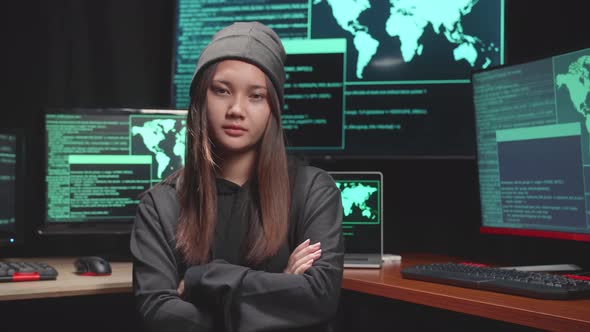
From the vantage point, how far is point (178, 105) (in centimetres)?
244

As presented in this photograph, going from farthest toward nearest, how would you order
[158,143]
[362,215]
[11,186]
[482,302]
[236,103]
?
[158,143] < [11,186] < [362,215] < [236,103] < [482,302]

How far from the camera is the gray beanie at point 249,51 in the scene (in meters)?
1.53

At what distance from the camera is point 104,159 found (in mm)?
2098

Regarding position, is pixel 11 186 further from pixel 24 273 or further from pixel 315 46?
pixel 315 46

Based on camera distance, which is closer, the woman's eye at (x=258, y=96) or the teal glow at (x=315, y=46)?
the woman's eye at (x=258, y=96)

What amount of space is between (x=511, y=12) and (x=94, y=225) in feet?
4.77

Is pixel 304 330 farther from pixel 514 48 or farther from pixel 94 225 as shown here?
pixel 514 48

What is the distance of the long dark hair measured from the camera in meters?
1.51

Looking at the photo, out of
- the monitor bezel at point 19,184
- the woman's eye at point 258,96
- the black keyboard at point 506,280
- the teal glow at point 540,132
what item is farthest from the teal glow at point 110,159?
the teal glow at point 540,132

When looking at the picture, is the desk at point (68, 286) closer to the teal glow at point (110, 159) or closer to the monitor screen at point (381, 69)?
the teal glow at point (110, 159)

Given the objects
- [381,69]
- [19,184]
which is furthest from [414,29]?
[19,184]

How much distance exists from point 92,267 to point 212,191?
0.46 meters

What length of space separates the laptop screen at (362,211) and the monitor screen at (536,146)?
0.96 ft

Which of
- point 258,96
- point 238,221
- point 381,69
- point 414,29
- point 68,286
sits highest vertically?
point 414,29
